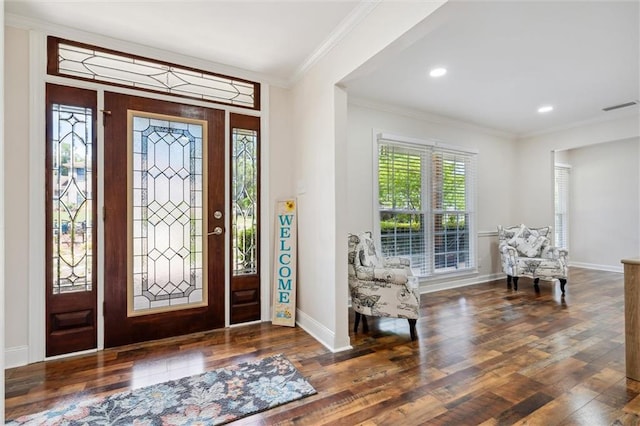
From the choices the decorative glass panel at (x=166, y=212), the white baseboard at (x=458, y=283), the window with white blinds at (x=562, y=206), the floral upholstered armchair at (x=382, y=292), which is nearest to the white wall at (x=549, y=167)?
the window with white blinds at (x=562, y=206)

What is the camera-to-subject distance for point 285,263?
10.8 ft

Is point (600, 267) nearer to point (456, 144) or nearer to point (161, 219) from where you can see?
point (456, 144)

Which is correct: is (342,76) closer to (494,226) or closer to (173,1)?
(173,1)

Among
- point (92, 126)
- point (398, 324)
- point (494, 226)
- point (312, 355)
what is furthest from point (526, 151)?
point (92, 126)

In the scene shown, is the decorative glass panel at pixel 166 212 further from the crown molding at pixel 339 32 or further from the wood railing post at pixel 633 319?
the wood railing post at pixel 633 319

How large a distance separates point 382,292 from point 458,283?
8.45ft

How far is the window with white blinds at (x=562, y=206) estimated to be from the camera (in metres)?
6.50

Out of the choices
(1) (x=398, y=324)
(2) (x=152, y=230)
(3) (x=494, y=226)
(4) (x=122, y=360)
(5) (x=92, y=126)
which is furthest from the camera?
(3) (x=494, y=226)

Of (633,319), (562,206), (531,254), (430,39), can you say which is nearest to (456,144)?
(531,254)

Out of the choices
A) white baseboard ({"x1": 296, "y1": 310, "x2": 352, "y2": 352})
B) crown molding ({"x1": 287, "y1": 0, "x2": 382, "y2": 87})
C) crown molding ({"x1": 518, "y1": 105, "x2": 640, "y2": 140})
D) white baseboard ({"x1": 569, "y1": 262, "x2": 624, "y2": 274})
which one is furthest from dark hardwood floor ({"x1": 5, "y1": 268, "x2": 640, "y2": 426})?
white baseboard ({"x1": 569, "y1": 262, "x2": 624, "y2": 274})

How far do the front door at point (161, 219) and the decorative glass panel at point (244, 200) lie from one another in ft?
0.49

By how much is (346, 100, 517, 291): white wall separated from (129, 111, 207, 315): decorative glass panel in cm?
162

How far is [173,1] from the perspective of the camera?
2180 millimetres

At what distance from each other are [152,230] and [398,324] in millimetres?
2640
